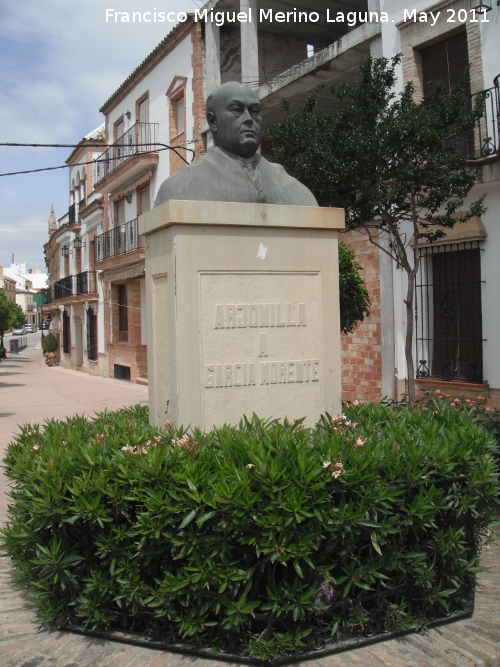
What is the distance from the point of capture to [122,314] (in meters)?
25.0

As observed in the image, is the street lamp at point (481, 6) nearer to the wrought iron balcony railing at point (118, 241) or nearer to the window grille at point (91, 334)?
the wrought iron balcony railing at point (118, 241)

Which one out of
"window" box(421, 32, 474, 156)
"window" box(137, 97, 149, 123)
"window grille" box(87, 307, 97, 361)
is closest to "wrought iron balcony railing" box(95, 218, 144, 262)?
"window grille" box(87, 307, 97, 361)

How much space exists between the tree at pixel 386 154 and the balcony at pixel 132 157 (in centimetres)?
1104

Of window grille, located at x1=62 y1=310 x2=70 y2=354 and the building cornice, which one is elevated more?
the building cornice

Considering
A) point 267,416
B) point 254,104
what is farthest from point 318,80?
point 267,416

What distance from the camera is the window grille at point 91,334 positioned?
28.0 meters

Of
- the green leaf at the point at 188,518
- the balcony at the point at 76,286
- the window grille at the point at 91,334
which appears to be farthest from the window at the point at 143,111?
the green leaf at the point at 188,518

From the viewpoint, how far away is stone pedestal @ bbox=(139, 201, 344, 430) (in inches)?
151

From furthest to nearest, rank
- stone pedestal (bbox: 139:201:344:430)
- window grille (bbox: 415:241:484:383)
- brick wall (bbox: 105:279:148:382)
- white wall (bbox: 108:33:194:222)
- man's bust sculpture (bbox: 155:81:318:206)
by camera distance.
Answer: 1. brick wall (bbox: 105:279:148:382)
2. white wall (bbox: 108:33:194:222)
3. window grille (bbox: 415:241:484:383)
4. man's bust sculpture (bbox: 155:81:318:206)
5. stone pedestal (bbox: 139:201:344:430)

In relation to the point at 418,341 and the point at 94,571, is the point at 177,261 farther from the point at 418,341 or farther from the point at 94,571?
the point at 418,341

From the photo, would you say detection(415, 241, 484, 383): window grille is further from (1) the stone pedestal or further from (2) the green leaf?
(2) the green leaf

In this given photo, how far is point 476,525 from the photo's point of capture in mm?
3732

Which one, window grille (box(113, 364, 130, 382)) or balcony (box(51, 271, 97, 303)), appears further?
balcony (box(51, 271, 97, 303))

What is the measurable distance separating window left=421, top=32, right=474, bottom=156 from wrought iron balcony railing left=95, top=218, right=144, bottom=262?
39.4 ft
